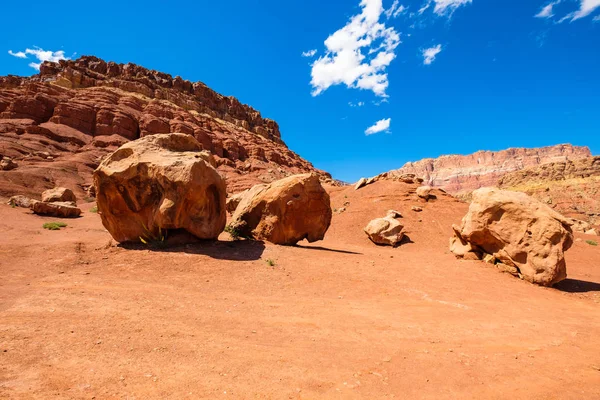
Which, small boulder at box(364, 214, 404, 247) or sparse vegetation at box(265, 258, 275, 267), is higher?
small boulder at box(364, 214, 404, 247)

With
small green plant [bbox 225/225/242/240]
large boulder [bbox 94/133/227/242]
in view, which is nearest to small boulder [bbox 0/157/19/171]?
large boulder [bbox 94/133/227/242]

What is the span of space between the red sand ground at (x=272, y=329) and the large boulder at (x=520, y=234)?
75 centimetres

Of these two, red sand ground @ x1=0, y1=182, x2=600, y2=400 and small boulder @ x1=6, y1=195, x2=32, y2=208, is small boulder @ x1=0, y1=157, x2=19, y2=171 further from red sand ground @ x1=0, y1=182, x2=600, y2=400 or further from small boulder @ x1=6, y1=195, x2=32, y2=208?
red sand ground @ x1=0, y1=182, x2=600, y2=400

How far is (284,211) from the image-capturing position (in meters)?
12.0

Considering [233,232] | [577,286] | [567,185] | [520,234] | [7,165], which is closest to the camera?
[577,286]

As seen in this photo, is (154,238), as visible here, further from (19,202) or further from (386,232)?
(19,202)

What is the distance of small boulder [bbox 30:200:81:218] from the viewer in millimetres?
18219

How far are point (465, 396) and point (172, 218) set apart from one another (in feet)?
27.6

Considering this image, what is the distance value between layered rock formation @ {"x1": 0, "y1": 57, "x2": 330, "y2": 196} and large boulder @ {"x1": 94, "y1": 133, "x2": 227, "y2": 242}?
69.0 ft

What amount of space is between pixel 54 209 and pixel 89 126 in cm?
4178

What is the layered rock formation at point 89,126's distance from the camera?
112 ft

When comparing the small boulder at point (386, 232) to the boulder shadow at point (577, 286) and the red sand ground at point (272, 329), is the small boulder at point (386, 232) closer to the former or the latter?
the red sand ground at point (272, 329)

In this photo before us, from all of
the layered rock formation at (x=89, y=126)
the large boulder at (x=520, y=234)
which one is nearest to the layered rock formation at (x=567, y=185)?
the large boulder at (x=520, y=234)

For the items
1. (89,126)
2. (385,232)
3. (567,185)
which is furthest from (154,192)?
(567,185)
